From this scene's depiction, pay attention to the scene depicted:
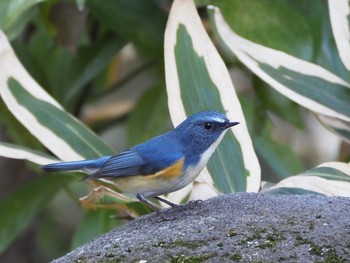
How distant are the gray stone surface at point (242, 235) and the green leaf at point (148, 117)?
5.85 feet

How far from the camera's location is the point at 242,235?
90.3 inches

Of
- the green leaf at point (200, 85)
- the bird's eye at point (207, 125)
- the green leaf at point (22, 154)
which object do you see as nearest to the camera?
the bird's eye at point (207, 125)

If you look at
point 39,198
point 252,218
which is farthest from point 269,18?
point 252,218

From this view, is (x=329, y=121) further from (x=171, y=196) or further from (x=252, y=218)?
(x=252, y=218)

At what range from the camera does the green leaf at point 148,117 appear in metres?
4.42

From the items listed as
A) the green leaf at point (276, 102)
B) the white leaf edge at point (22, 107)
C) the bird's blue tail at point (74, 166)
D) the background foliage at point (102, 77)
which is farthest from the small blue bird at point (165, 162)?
the green leaf at point (276, 102)

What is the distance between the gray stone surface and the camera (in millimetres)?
2182

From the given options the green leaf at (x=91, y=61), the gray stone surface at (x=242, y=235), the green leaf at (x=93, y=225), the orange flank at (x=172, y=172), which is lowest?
the green leaf at (x=93, y=225)

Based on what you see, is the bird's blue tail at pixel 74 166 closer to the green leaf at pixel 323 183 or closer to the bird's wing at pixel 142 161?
the bird's wing at pixel 142 161

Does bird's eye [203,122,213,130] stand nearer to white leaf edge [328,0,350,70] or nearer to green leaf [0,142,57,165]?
green leaf [0,142,57,165]

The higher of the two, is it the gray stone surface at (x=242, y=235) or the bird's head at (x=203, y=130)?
the bird's head at (x=203, y=130)

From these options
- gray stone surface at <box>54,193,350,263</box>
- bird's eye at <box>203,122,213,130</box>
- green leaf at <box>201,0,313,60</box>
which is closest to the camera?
gray stone surface at <box>54,193,350,263</box>

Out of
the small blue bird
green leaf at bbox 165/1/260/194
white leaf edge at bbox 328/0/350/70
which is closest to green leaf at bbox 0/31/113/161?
green leaf at bbox 165/1/260/194

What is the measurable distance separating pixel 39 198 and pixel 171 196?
1.01 m
